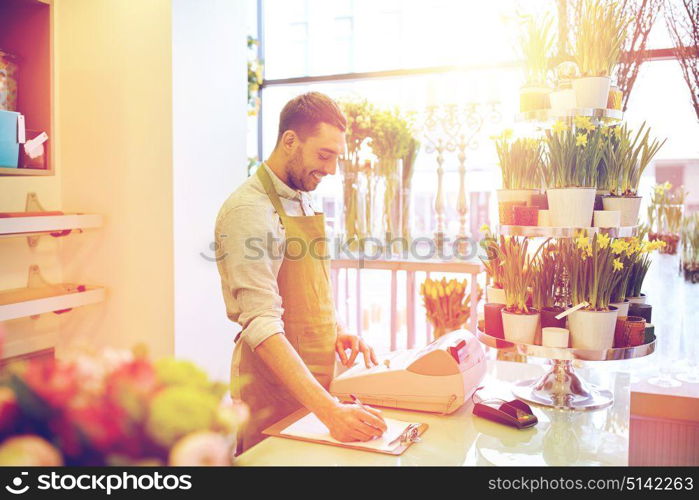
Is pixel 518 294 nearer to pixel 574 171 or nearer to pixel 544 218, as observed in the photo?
pixel 544 218

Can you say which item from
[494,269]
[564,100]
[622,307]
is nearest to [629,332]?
[622,307]

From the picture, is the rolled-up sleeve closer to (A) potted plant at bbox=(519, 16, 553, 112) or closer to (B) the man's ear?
(B) the man's ear

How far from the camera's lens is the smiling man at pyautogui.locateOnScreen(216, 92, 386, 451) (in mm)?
1551

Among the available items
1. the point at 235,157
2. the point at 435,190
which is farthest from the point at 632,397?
the point at 235,157

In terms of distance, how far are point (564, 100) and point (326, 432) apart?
3.72ft

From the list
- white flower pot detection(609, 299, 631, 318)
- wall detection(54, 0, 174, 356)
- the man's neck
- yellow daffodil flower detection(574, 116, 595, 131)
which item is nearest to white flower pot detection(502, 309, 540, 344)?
white flower pot detection(609, 299, 631, 318)

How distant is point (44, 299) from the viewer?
2154 mm

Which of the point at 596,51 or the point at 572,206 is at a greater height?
the point at 596,51

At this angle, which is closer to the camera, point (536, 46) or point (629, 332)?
point (629, 332)

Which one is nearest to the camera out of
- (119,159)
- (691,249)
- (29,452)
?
(29,452)

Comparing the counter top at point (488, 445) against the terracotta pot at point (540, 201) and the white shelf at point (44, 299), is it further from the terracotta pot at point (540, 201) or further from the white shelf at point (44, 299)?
the white shelf at point (44, 299)

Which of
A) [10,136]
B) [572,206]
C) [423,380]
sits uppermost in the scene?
[10,136]

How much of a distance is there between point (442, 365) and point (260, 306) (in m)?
0.49

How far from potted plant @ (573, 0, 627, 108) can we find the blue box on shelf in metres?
1.66
